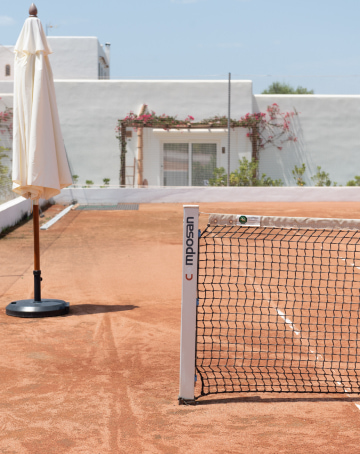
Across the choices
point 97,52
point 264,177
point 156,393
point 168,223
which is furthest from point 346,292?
point 97,52

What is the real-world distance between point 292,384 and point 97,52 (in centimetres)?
3105

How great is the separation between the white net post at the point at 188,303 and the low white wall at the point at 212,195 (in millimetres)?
18643

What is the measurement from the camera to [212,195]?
23547mm

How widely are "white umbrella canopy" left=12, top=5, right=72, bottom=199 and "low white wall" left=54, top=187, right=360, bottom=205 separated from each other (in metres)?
15.7

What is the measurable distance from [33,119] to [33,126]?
0.08m

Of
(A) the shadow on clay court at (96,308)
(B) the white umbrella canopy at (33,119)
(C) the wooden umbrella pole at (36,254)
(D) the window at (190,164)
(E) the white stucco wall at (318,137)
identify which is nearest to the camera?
(B) the white umbrella canopy at (33,119)

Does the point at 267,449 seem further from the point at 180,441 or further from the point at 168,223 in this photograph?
the point at 168,223

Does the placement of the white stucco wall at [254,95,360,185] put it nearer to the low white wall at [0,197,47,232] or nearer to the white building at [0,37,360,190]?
the white building at [0,37,360,190]

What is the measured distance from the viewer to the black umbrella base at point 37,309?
729 centimetres

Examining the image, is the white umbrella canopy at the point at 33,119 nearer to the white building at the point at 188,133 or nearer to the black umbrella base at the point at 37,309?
the black umbrella base at the point at 37,309

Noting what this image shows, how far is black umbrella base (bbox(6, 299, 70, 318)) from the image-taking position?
23.9ft

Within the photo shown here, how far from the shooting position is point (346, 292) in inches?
345

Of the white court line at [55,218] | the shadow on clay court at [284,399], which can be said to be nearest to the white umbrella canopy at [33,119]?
the shadow on clay court at [284,399]

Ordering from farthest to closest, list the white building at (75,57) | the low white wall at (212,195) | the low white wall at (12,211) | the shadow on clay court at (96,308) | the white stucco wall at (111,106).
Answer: the white building at (75,57) → the white stucco wall at (111,106) → the low white wall at (212,195) → the low white wall at (12,211) → the shadow on clay court at (96,308)
